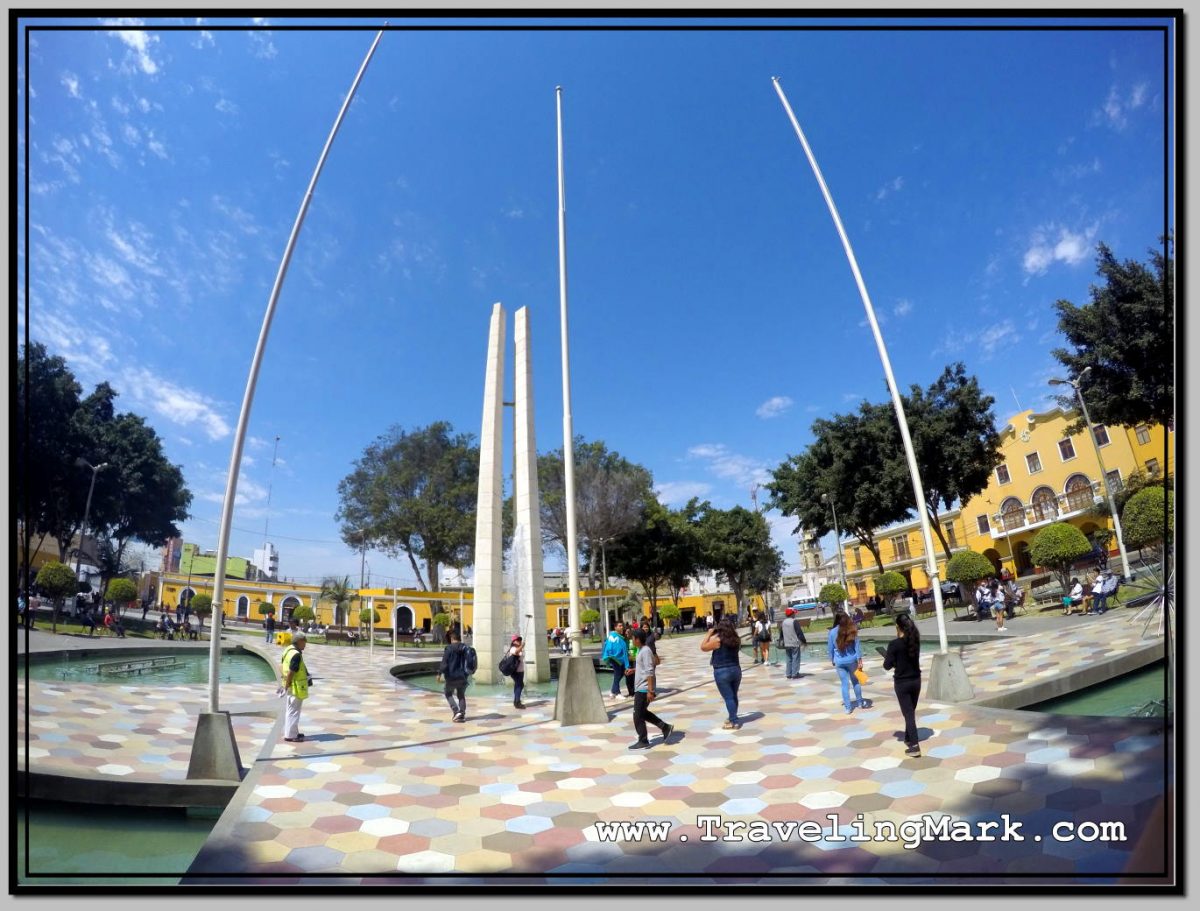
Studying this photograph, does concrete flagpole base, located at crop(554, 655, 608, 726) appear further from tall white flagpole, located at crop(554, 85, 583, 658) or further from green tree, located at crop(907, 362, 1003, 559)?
green tree, located at crop(907, 362, 1003, 559)

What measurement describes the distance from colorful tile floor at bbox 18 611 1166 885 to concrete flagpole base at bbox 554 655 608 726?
26 cm

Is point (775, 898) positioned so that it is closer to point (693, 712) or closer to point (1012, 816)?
point (1012, 816)

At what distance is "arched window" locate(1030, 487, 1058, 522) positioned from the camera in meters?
36.6

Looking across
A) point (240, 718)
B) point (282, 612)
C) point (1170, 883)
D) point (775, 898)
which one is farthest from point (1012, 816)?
point (282, 612)

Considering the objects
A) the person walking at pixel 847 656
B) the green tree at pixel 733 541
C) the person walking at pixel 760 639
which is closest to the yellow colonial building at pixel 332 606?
the green tree at pixel 733 541

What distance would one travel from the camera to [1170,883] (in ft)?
10.4

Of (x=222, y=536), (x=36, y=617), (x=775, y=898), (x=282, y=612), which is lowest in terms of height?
(x=282, y=612)

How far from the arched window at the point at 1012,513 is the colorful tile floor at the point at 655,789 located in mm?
34677

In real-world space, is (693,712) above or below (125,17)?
below

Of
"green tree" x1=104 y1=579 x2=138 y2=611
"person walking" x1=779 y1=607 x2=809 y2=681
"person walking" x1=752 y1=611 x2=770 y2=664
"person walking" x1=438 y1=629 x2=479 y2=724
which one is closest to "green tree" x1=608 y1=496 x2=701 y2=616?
"person walking" x1=752 y1=611 x2=770 y2=664

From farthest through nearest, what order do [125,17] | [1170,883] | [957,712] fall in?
[957,712] → [125,17] → [1170,883]

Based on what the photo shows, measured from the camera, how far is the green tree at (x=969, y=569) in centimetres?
2544

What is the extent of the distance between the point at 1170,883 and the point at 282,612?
55.6 m

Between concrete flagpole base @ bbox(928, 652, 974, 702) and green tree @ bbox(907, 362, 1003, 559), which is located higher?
green tree @ bbox(907, 362, 1003, 559)
